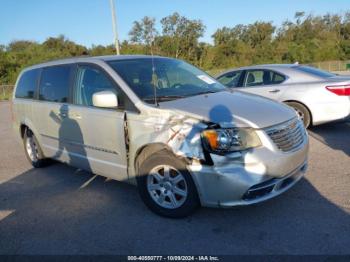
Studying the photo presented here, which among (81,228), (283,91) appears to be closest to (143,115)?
(81,228)

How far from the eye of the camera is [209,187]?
330 cm

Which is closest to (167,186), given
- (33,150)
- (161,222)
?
(161,222)

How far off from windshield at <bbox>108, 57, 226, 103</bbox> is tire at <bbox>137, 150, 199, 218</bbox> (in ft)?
2.41

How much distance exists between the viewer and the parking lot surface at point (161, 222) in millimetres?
3174

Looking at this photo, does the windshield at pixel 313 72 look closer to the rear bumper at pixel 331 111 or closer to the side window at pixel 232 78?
the rear bumper at pixel 331 111

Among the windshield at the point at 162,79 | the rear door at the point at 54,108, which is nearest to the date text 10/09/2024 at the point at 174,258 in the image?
the windshield at the point at 162,79

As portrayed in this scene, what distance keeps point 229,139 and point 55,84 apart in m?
3.06

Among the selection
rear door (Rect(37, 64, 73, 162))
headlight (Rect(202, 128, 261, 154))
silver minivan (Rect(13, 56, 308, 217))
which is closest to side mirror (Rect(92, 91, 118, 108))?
silver minivan (Rect(13, 56, 308, 217))

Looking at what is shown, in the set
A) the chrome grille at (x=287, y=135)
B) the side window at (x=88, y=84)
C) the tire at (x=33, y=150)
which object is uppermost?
the side window at (x=88, y=84)

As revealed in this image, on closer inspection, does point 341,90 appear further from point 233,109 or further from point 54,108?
point 54,108

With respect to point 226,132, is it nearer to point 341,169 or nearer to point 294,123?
point 294,123

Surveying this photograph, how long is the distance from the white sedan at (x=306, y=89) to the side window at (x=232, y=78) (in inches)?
7.2

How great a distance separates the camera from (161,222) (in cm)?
370

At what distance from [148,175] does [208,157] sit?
2.77 feet
